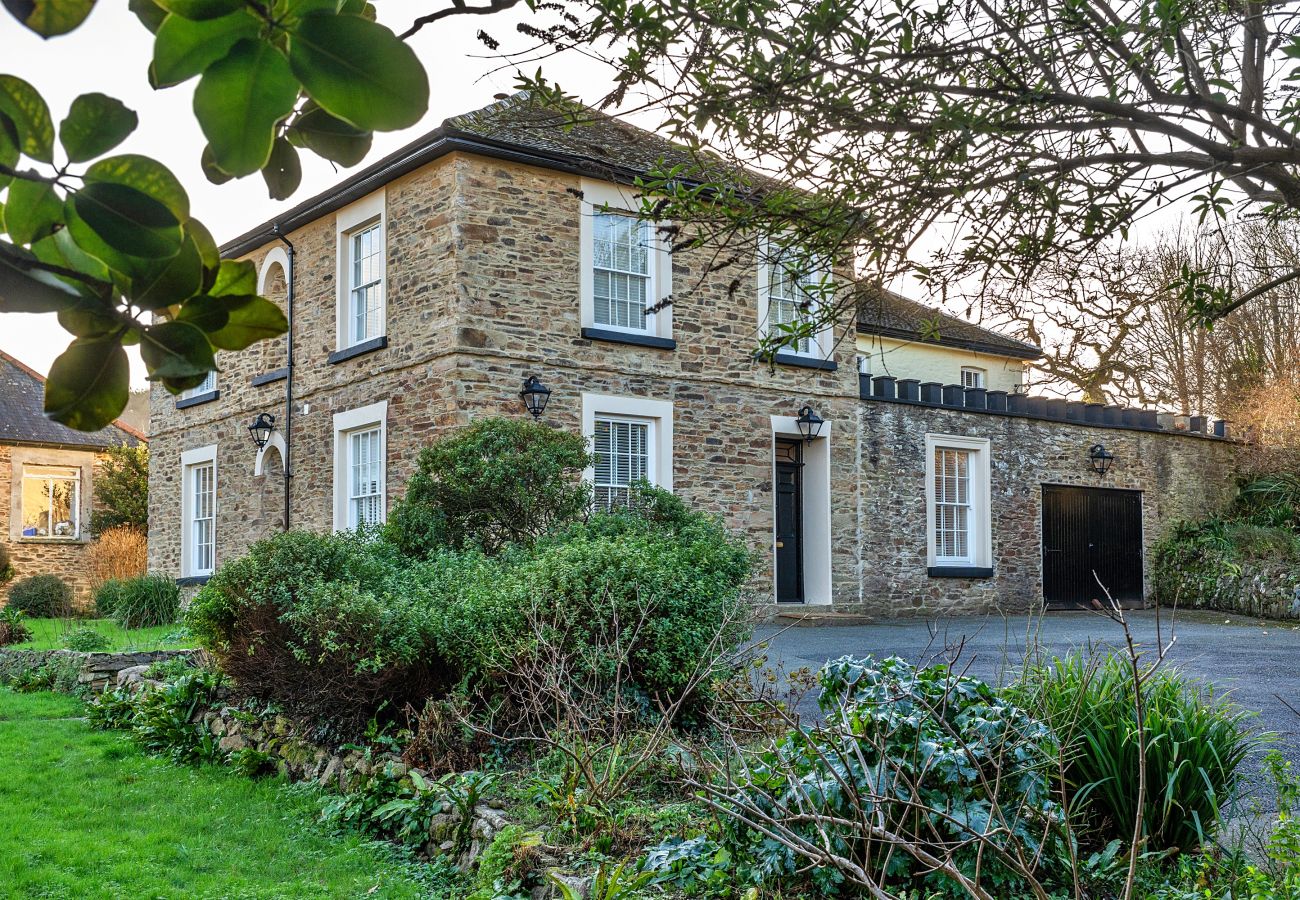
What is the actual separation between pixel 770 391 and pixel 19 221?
1374cm

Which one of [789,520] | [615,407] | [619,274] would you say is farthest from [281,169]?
[789,520]

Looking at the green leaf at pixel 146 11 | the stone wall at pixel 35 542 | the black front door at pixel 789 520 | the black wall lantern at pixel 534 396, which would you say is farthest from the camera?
the stone wall at pixel 35 542

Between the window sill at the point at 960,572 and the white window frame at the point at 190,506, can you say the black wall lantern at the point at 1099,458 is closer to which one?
the window sill at the point at 960,572

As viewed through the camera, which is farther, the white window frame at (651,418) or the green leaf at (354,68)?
the white window frame at (651,418)

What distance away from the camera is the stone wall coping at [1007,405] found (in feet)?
51.4

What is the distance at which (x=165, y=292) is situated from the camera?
79 centimetres

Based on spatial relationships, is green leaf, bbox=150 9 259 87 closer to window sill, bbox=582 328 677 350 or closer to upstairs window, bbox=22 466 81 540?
window sill, bbox=582 328 677 350

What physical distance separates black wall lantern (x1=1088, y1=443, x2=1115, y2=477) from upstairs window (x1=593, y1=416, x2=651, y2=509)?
8772mm

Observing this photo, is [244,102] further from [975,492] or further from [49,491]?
[49,491]

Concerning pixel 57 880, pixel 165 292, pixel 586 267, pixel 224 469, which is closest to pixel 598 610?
pixel 57 880

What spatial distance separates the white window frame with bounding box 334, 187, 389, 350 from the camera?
44.3 feet

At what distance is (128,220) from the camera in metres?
0.74

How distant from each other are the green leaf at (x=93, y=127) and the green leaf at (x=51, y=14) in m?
0.07

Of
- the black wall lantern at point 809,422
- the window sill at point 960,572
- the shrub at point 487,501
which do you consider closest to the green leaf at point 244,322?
the shrub at point 487,501
